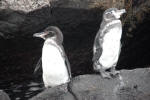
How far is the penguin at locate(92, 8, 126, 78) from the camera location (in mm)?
8633

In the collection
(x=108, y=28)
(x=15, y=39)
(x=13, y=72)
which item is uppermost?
(x=108, y=28)

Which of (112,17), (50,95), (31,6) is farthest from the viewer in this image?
(31,6)

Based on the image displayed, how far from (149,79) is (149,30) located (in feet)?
11.2

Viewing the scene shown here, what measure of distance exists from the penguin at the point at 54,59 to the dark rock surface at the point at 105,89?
0.23 m

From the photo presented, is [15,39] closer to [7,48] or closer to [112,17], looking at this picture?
[7,48]

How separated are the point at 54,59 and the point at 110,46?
102cm

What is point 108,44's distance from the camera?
8633mm

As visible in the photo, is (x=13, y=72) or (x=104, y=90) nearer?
(x=104, y=90)

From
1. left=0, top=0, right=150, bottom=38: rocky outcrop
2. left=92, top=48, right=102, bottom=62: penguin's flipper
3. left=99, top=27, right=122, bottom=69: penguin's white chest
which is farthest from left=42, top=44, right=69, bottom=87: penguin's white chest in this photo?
left=0, top=0, right=150, bottom=38: rocky outcrop

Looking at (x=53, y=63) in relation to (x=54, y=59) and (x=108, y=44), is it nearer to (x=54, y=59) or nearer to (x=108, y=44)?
(x=54, y=59)

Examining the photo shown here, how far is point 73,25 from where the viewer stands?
10.7 meters

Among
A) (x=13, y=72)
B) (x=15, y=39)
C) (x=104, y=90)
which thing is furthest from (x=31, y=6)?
(x=104, y=90)

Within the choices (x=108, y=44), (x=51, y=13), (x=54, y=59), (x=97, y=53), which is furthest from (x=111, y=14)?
(x=51, y=13)

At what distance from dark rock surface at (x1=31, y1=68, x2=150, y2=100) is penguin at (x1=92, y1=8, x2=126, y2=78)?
8.5 inches
